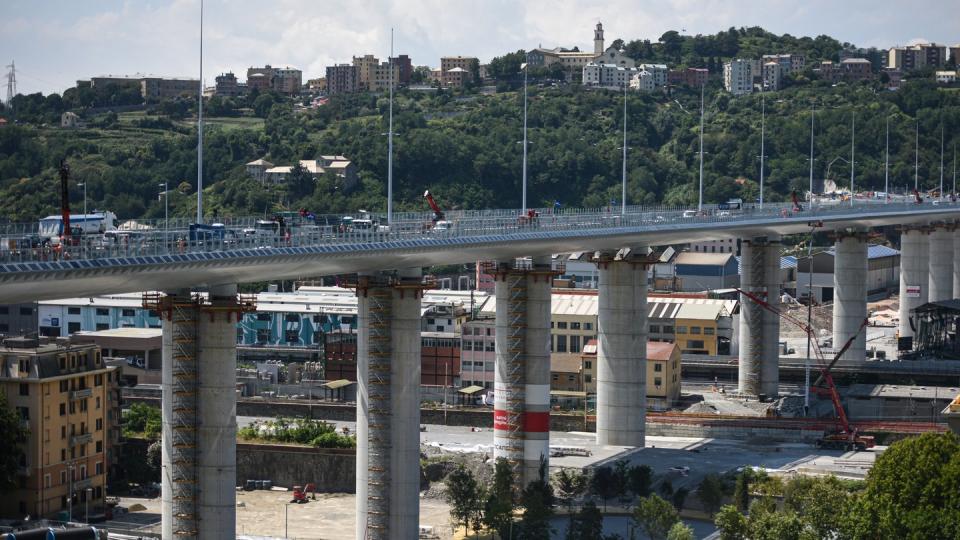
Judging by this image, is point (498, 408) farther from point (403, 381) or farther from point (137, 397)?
point (137, 397)

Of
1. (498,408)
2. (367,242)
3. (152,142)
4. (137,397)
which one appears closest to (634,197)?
(152,142)

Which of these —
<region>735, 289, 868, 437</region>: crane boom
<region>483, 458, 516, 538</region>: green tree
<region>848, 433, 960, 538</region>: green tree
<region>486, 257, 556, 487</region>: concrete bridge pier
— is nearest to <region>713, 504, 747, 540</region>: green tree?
<region>848, 433, 960, 538</region>: green tree

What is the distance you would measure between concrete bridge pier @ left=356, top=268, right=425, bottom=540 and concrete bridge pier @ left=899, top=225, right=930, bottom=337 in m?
72.4

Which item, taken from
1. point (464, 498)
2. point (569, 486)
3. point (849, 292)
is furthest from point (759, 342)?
point (464, 498)

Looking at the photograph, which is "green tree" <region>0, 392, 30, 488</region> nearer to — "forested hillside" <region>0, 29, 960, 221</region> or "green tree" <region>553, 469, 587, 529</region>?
"green tree" <region>553, 469, 587, 529</region>

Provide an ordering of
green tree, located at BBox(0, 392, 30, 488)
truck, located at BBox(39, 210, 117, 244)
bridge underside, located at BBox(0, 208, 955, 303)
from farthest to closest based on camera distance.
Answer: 1. green tree, located at BBox(0, 392, 30, 488)
2. truck, located at BBox(39, 210, 117, 244)
3. bridge underside, located at BBox(0, 208, 955, 303)

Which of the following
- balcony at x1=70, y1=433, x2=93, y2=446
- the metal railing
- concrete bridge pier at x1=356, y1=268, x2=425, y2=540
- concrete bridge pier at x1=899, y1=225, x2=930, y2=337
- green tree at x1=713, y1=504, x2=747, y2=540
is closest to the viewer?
the metal railing

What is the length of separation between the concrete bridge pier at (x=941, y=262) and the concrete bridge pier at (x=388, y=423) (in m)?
78.7

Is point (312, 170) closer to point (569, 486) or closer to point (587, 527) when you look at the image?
point (569, 486)

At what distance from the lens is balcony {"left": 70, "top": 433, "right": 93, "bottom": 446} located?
7275 cm

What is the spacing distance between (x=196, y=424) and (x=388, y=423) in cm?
1005

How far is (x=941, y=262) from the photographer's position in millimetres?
138000

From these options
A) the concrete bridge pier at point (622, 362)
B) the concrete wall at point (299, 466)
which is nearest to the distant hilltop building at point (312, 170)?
the concrete bridge pier at point (622, 362)

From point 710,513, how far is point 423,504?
39.2 ft
